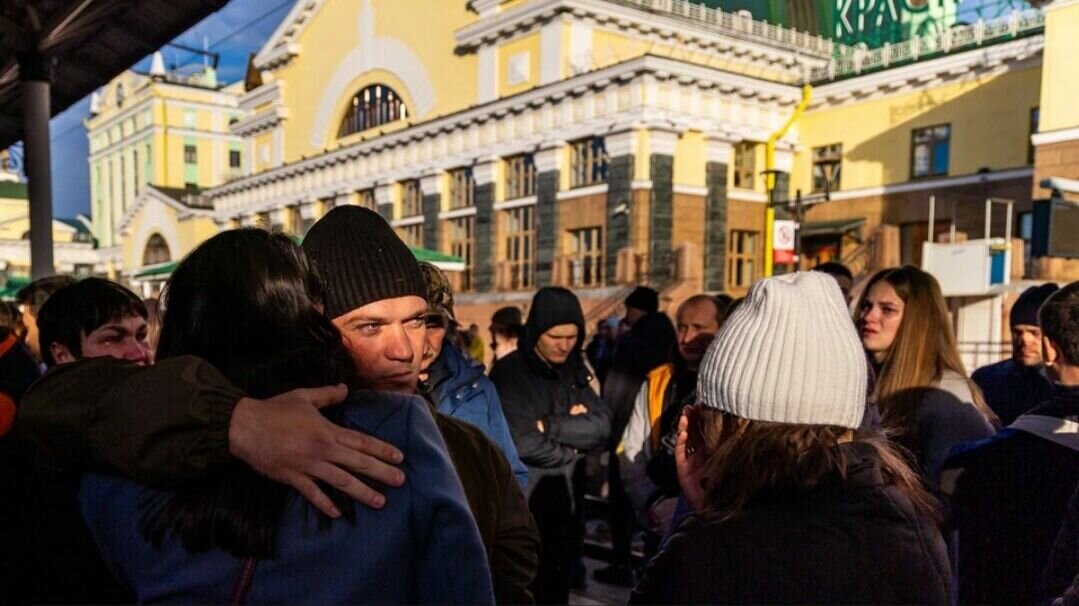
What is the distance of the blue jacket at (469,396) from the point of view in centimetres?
301

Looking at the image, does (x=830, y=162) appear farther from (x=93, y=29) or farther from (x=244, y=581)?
(x=244, y=581)

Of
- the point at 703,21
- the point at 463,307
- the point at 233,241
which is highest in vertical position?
the point at 703,21

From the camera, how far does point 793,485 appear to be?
4.41ft

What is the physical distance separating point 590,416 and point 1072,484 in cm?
243

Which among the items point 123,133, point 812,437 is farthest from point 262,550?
point 123,133

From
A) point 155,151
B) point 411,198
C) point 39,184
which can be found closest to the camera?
point 39,184

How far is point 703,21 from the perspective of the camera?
20.5m

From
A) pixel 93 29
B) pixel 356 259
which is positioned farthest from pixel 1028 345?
pixel 93 29

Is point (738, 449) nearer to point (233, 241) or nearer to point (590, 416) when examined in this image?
point (233, 241)

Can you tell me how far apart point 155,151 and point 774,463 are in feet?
197

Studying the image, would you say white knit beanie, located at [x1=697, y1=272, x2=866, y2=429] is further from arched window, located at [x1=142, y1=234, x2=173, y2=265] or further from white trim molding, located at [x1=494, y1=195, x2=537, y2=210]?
arched window, located at [x1=142, y1=234, x2=173, y2=265]

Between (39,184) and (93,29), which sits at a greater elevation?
(93,29)

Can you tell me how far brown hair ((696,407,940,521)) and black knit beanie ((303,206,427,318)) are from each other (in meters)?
0.88

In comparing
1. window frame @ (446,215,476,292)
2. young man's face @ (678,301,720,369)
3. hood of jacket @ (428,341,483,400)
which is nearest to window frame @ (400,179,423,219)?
window frame @ (446,215,476,292)
